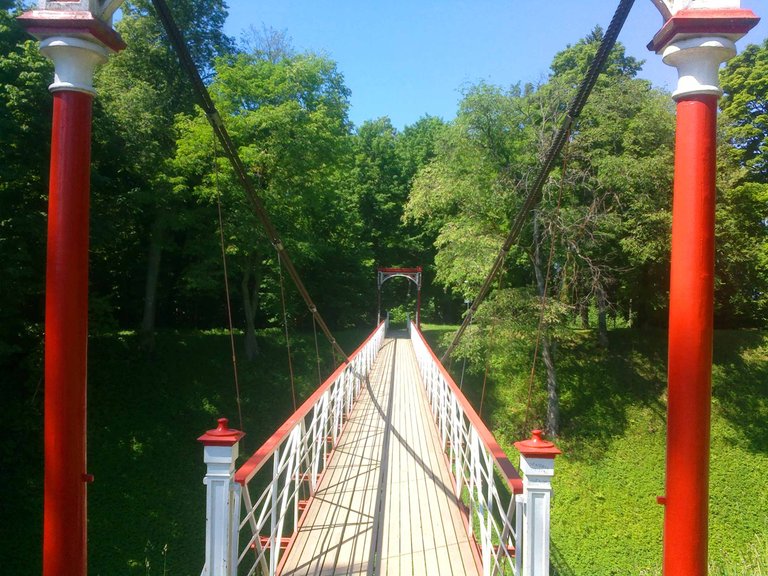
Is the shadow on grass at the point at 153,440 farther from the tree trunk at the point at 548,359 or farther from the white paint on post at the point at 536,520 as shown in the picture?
the white paint on post at the point at 536,520

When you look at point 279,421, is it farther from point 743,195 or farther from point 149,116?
point 743,195

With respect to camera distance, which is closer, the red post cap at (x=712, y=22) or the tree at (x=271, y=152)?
the red post cap at (x=712, y=22)

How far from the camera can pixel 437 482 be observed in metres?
4.48

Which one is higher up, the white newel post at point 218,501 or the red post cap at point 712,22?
the red post cap at point 712,22

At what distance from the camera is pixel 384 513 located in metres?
3.80

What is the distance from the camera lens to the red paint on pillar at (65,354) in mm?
2123

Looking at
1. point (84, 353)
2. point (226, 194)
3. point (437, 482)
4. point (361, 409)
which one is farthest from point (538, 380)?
point (84, 353)

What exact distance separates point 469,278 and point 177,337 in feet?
29.2

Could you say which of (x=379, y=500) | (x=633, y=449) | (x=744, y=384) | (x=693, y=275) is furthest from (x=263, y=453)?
(x=744, y=384)

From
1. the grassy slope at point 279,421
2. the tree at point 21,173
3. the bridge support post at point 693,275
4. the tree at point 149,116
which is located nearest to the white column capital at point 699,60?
the bridge support post at point 693,275

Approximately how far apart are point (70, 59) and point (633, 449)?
1348 cm

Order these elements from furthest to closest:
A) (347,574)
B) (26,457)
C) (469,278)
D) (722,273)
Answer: (722,273)
(469,278)
(26,457)
(347,574)

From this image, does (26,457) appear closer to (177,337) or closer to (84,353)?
(177,337)

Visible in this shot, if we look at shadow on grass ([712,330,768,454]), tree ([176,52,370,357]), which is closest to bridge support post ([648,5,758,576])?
tree ([176,52,370,357])
